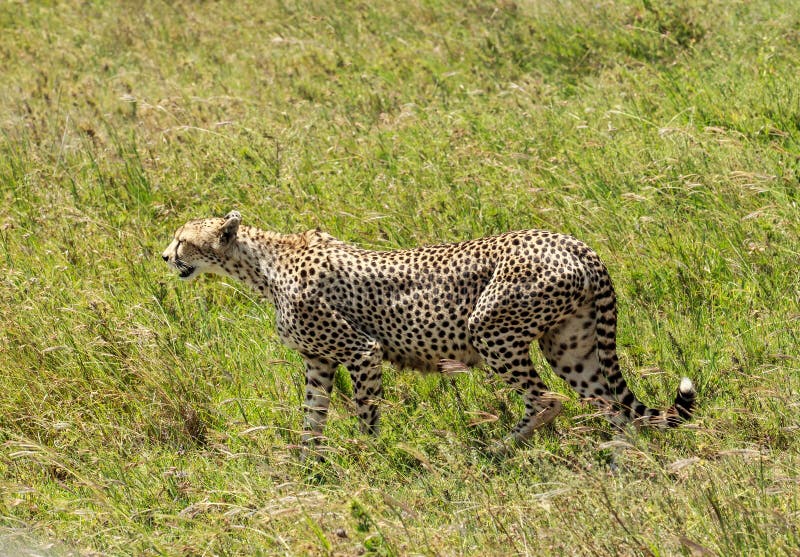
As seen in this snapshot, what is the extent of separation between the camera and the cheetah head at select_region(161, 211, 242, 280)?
19.1 feet

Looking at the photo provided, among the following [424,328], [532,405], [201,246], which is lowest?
[532,405]

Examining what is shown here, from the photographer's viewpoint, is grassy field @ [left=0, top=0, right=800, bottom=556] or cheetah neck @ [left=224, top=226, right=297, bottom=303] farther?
cheetah neck @ [left=224, top=226, right=297, bottom=303]

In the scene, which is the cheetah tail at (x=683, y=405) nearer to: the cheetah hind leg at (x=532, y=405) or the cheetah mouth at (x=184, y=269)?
the cheetah hind leg at (x=532, y=405)

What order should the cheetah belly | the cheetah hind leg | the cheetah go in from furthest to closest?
the cheetah belly
the cheetah hind leg
the cheetah

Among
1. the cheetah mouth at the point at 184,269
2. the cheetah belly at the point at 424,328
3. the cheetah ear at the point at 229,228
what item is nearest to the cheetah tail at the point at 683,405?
the cheetah belly at the point at 424,328

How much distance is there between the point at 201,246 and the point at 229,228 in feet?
0.56

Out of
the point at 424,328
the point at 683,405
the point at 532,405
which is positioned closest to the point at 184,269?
the point at 424,328

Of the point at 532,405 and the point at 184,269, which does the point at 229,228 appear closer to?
the point at 184,269

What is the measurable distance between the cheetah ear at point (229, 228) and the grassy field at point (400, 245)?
640 millimetres

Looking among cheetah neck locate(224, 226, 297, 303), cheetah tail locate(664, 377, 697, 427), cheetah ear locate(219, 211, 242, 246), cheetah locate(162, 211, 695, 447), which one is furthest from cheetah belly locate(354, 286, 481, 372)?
cheetah tail locate(664, 377, 697, 427)

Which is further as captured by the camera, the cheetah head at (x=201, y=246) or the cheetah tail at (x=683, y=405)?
the cheetah head at (x=201, y=246)

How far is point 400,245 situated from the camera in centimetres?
673

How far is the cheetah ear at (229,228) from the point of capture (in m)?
5.78

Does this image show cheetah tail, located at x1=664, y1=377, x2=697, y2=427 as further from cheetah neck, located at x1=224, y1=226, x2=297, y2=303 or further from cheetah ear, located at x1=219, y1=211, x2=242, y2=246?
cheetah ear, located at x1=219, y1=211, x2=242, y2=246
